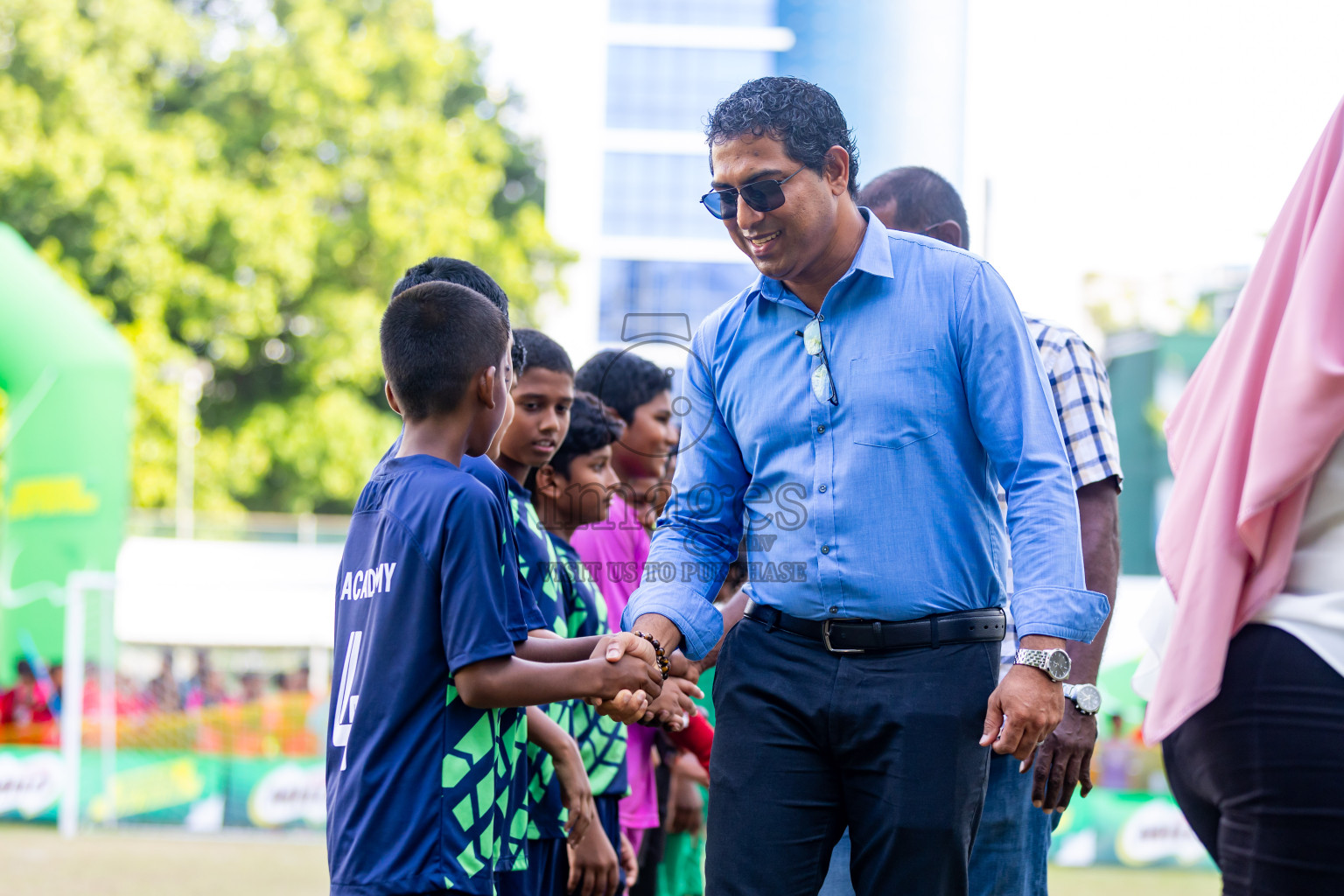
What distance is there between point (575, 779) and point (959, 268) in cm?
141

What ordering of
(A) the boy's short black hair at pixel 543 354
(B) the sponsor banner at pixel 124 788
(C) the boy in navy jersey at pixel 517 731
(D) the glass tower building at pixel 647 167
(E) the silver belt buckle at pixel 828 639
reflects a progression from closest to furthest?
(E) the silver belt buckle at pixel 828 639 → (C) the boy in navy jersey at pixel 517 731 → (A) the boy's short black hair at pixel 543 354 → (B) the sponsor banner at pixel 124 788 → (D) the glass tower building at pixel 647 167

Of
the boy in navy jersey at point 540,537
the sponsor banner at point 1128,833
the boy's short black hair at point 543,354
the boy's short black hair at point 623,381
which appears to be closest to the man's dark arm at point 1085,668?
the boy in navy jersey at point 540,537

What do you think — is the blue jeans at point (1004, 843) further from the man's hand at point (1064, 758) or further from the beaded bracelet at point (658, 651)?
the beaded bracelet at point (658, 651)

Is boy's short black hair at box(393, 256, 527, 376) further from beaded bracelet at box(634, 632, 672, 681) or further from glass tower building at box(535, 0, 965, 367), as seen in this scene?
glass tower building at box(535, 0, 965, 367)

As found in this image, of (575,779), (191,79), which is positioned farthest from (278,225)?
(575,779)

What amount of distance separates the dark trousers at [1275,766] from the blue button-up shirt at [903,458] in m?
0.61

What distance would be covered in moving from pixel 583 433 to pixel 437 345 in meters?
1.39

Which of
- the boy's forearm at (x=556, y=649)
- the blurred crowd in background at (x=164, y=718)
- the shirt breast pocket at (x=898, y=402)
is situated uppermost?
the shirt breast pocket at (x=898, y=402)

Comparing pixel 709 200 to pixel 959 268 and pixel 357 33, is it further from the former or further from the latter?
pixel 357 33

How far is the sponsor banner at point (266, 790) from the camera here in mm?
10500

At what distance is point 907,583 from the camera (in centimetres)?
235

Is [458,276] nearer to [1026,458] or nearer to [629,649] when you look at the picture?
[629,649]

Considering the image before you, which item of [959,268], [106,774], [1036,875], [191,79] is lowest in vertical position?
[106,774]

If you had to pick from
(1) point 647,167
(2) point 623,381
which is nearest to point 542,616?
(2) point 623,381
